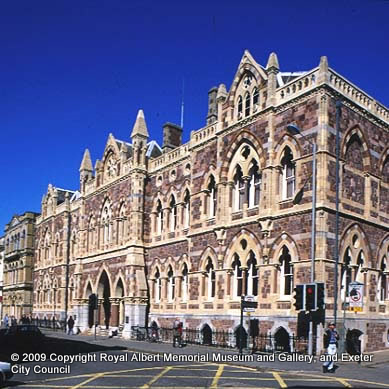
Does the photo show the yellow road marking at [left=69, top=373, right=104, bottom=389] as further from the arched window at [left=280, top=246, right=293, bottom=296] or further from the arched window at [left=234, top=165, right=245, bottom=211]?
the arched window at [left=234, top=165, right=245, bottom=211]

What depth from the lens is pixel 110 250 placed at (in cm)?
4119

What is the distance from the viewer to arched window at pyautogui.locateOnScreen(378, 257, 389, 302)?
90.4ft

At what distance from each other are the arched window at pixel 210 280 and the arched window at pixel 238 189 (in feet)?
12.1

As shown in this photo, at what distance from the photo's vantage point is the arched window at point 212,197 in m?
31.6

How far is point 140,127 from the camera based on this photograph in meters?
40.0

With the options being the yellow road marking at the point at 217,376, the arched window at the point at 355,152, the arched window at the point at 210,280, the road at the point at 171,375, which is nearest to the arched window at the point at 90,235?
the arched window at the point at 210,280

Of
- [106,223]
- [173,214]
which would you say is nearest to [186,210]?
[173,214]

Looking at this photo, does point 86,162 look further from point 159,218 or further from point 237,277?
point 237,277

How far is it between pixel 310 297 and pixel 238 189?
10.7m

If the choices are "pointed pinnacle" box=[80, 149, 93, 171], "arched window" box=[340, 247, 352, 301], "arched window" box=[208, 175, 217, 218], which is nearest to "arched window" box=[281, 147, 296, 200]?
"arched window" box=[340, 247, 352, 301]

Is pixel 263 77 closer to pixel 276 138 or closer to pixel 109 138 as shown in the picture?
pixel 276 138

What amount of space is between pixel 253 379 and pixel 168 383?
2.76 m

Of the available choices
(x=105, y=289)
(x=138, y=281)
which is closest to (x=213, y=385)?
(x=138, y=281)

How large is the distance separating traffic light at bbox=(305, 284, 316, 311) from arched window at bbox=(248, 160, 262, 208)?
28.4 ft
